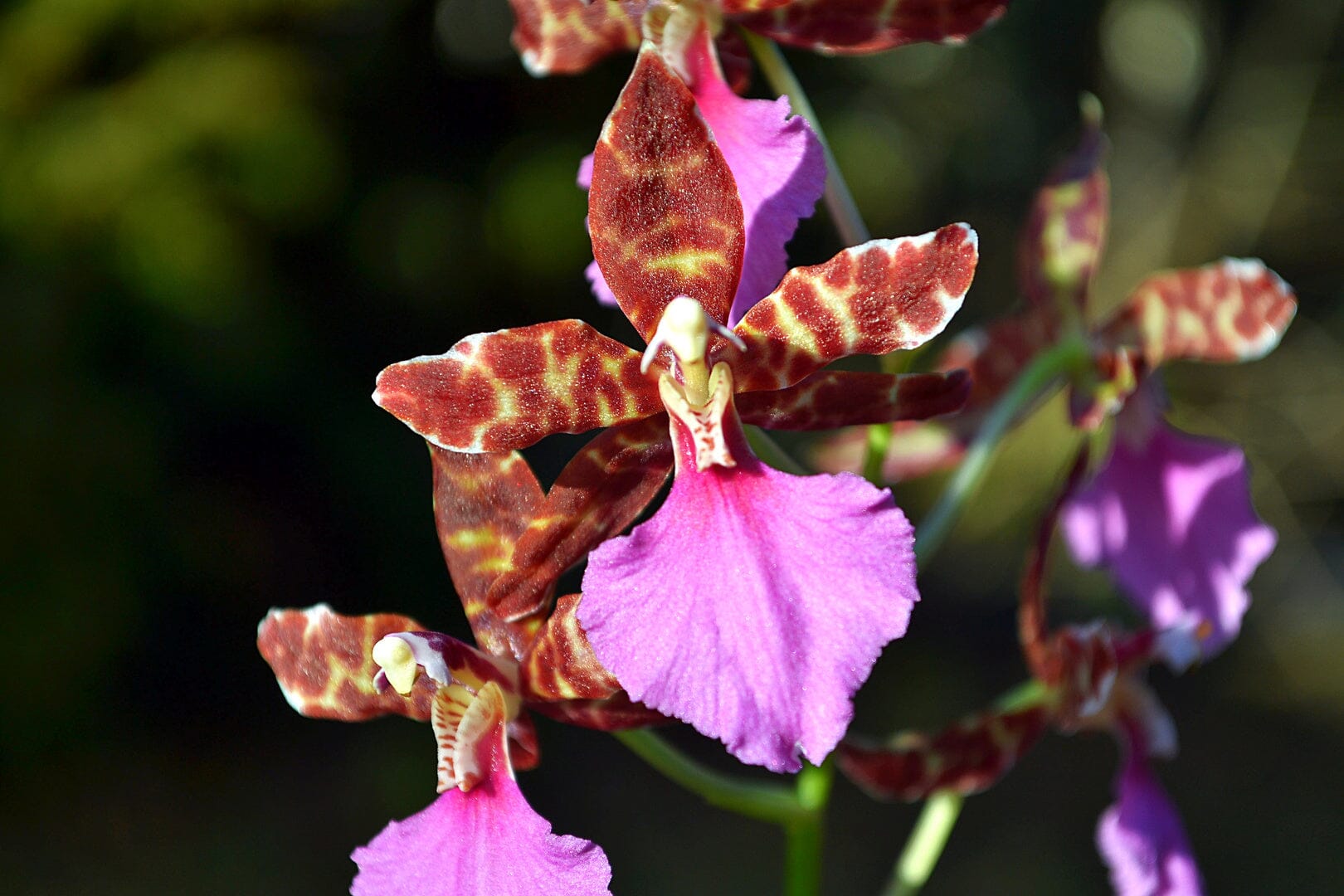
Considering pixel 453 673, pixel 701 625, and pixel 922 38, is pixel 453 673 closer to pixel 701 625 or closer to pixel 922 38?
pixel 701 625

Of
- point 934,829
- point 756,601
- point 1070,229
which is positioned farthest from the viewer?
point 1070,229

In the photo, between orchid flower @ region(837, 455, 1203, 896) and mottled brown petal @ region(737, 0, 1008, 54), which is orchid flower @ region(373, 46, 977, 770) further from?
orchid flower @ region(837, 455, 1203, 896)

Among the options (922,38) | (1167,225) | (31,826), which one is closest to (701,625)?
(922,38)

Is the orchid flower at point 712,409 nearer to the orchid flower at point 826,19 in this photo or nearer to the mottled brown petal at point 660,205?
the mottled brown petal at point 660,205

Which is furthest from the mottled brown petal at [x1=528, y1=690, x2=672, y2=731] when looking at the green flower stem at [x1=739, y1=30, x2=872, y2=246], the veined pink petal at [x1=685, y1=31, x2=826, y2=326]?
the green flower stem at [x1=739, y1=30, x2=872, y2=246]

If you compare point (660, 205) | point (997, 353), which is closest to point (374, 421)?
point (997, 353)

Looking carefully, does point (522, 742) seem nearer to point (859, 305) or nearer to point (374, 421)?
point (859, 305)
